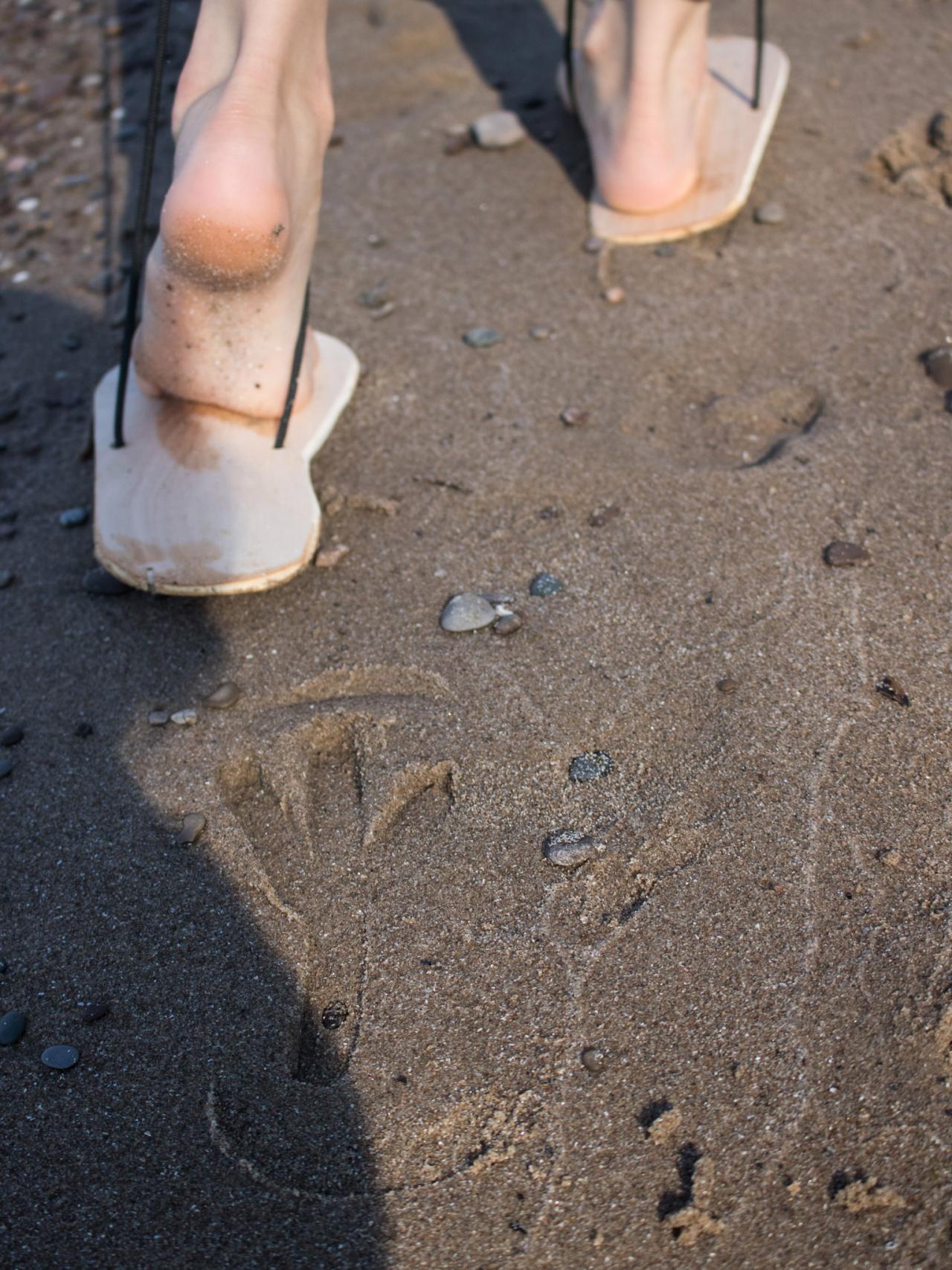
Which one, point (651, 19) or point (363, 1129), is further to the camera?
point (651, 19)

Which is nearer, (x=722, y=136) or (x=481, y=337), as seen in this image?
(x=481, y=337)

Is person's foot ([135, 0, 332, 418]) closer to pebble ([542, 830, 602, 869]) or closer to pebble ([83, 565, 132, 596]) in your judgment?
pebble ([83, 565, 132, 596])

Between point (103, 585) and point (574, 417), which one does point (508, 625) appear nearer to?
point (574, 417)

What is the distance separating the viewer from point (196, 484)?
191 centimetres

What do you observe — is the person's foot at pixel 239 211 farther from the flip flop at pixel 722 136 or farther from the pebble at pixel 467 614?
the flip flop at pixel 722 136

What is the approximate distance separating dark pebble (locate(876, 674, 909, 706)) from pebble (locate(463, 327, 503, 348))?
1116 mm

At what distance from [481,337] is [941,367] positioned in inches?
35.5

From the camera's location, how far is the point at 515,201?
2.73 meters

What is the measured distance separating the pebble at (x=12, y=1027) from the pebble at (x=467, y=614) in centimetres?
81

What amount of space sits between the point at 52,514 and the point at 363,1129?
1.35 m

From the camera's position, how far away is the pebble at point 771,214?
2.51 m

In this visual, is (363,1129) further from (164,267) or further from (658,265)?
(658,265)

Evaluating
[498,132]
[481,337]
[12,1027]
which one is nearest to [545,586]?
[481,337]

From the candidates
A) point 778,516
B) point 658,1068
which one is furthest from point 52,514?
point 658,1068
